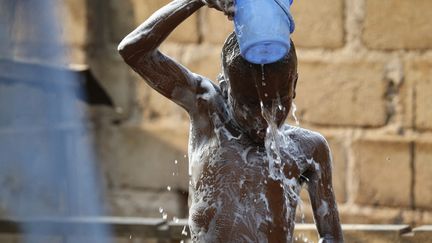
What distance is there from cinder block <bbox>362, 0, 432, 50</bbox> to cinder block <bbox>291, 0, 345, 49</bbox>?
120 mm

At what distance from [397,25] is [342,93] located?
36cm

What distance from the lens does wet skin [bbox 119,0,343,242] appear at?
7.81 feet

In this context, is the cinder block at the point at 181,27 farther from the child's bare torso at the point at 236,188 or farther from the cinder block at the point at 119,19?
the child's bare torso at the point at 236,188

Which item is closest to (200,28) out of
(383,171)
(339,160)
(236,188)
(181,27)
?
(181,27)

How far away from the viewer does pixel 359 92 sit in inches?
183

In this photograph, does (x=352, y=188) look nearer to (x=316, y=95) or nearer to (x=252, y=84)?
(x=316, y=95)

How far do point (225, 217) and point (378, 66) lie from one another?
232 cm

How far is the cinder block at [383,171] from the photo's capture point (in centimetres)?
461

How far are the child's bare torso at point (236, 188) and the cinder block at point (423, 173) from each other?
86.0 inches

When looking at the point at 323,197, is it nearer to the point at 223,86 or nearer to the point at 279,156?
the point at 279,156

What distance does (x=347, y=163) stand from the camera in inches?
186

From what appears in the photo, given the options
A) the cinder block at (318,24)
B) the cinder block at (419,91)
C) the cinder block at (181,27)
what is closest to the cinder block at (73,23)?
the cinder block at (181,27)

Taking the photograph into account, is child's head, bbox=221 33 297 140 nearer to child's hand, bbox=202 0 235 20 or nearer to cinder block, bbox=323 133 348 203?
child's hand, bbox=202 0 235 20

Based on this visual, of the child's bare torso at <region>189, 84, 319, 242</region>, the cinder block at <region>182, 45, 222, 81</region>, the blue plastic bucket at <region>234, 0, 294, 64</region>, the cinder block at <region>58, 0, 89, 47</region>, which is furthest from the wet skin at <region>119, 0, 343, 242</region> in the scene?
the cinder block at <region>58, 0, 89, 47</region>
